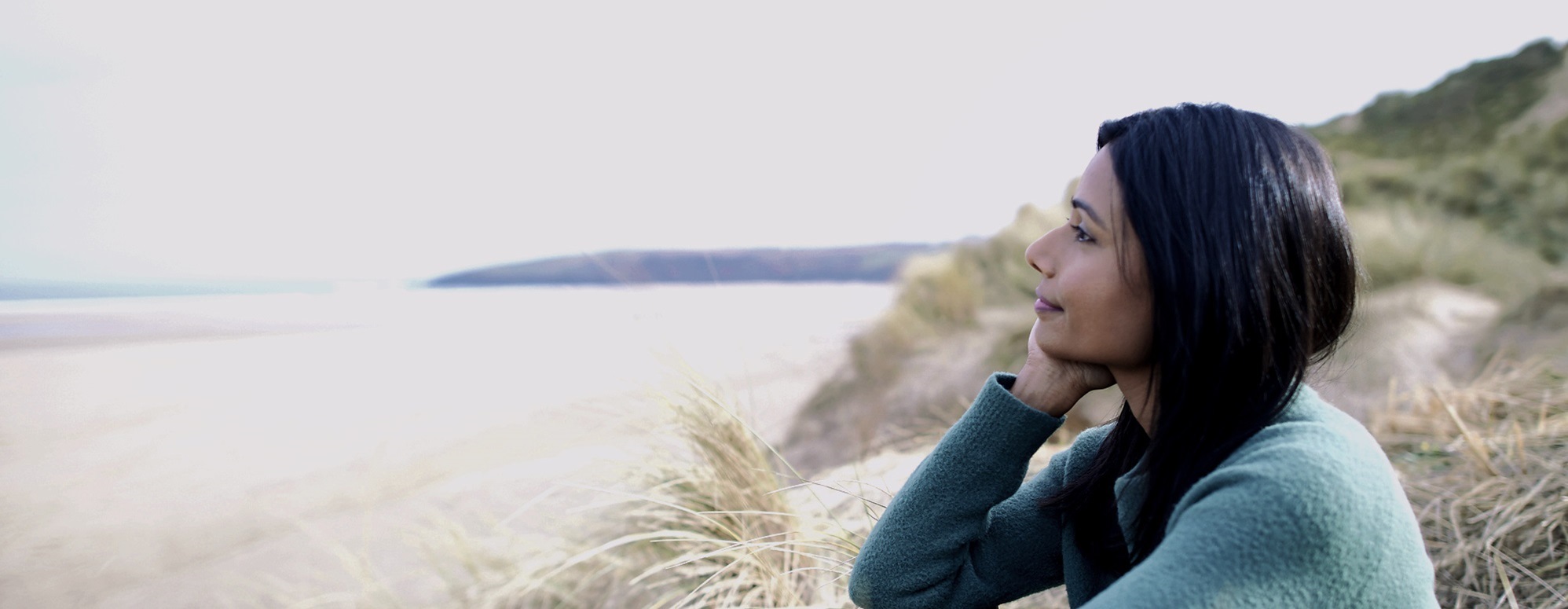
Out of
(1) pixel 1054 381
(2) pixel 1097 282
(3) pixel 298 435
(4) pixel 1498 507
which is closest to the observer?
(2) pixel 1097 282

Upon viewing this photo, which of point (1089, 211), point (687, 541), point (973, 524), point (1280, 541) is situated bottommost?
point (687, 541)

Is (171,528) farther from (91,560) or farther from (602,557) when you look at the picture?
(602,557)

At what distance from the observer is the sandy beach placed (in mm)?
3520

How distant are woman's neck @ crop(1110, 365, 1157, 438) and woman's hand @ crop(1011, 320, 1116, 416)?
0.09ft

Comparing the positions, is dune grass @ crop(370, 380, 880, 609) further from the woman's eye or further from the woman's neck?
the woman's eye

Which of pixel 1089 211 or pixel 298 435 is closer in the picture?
pixel 1089 211

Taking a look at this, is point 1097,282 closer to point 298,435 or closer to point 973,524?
point 973,524

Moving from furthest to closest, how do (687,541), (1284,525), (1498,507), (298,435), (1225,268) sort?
(298,435) → (687,541) → (1498,507) → (1225,268) → (1284,525)

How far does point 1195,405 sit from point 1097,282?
0.19 metres

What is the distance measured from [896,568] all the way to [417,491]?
5.31 m

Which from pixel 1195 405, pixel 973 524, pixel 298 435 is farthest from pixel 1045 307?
pixel 298 435

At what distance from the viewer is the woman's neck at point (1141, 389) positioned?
1116mm

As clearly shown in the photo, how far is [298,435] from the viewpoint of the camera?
22.5ft

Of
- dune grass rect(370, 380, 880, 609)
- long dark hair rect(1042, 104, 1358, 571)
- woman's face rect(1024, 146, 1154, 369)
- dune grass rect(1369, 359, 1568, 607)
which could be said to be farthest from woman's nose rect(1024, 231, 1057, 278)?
dune grass rect(1369, 359, 1568, 607)
